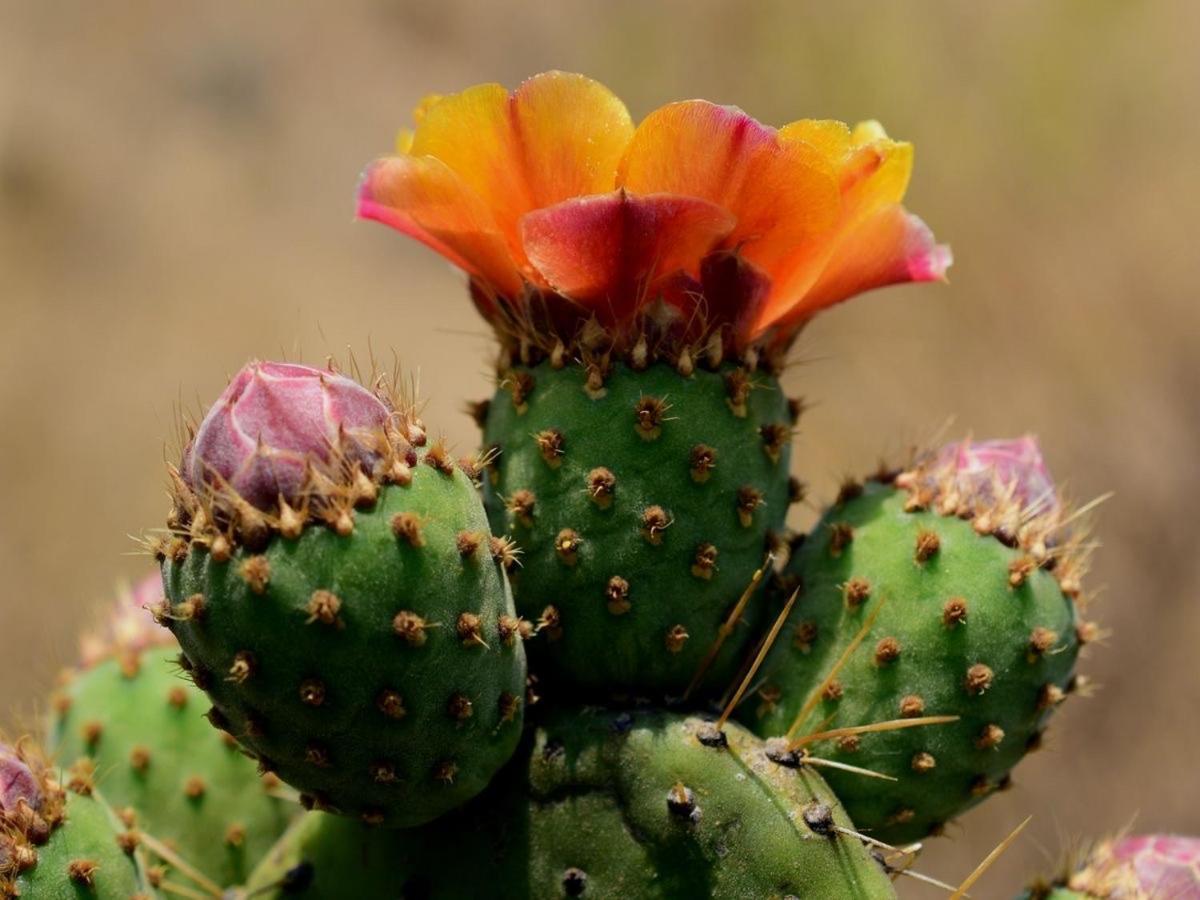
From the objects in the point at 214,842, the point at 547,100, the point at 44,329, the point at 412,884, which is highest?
the point at 547,100

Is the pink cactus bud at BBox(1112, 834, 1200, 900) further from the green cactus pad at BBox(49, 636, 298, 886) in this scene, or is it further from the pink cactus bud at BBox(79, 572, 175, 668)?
the pink cactus bud at BBox(79, 572, 175, 668)

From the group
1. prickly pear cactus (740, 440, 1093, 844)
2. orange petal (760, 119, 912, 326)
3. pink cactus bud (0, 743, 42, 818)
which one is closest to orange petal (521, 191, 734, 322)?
orange petal (760, 119, 912, 326)

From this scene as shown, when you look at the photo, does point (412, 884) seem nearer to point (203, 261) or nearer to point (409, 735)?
point (409, 735)

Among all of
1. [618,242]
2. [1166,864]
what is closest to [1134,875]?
[1166,864]

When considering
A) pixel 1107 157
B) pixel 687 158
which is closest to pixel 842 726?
pixel 687 158

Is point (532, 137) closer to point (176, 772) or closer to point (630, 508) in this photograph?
point (630, 508)

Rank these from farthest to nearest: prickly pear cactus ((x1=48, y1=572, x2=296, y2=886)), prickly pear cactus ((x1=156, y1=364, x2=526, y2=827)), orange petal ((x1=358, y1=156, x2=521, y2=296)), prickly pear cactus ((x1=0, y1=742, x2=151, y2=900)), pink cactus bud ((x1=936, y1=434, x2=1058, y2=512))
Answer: prickly pear cactus ((x1=48, y1=572, x2=296, y2=886))
pink cactus bud ((x1=936, y1=434, x2=1058, y2=512))
orange petal ((x1=358, y1=156, x2=521, y2=296))
prickly pear cactus ((x1=0, y1=742, x2=151, y2=900))
prickly pear cactus ((x1=156, y1=364, x2=526, y2=827))

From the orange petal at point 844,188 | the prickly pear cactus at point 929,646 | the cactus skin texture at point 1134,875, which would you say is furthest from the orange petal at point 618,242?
the cactus skin texture at point 1134,875
